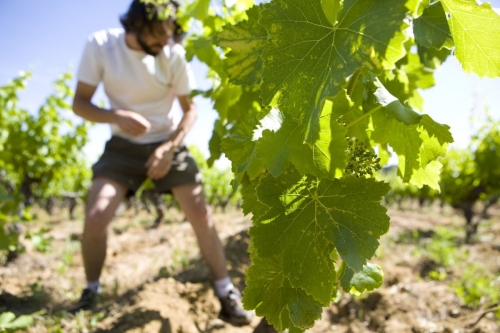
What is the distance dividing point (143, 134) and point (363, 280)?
2.05 m

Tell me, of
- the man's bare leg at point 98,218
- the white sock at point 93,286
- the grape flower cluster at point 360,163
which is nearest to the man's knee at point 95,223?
the man's bare leg at point 98,218

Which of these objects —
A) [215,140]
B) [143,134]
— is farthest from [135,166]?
[215,140]

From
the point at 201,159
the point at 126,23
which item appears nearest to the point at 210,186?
the point at 201,159

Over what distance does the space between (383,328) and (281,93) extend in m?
2.46

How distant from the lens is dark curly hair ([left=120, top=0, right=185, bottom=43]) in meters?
2.70

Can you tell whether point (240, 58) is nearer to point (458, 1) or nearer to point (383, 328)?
point (458, 1)

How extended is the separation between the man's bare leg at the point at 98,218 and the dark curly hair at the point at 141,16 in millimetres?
1193

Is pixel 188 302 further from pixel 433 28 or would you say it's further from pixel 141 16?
pixel 433 28

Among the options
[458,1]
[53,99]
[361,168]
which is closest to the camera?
[458,1]

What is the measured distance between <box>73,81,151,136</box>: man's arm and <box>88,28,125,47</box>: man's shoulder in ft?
1.16

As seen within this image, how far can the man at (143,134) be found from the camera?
8.50 feet

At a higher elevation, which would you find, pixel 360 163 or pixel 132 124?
pixel 132 124

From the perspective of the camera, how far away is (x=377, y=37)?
2.41 feet

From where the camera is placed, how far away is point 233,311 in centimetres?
251
